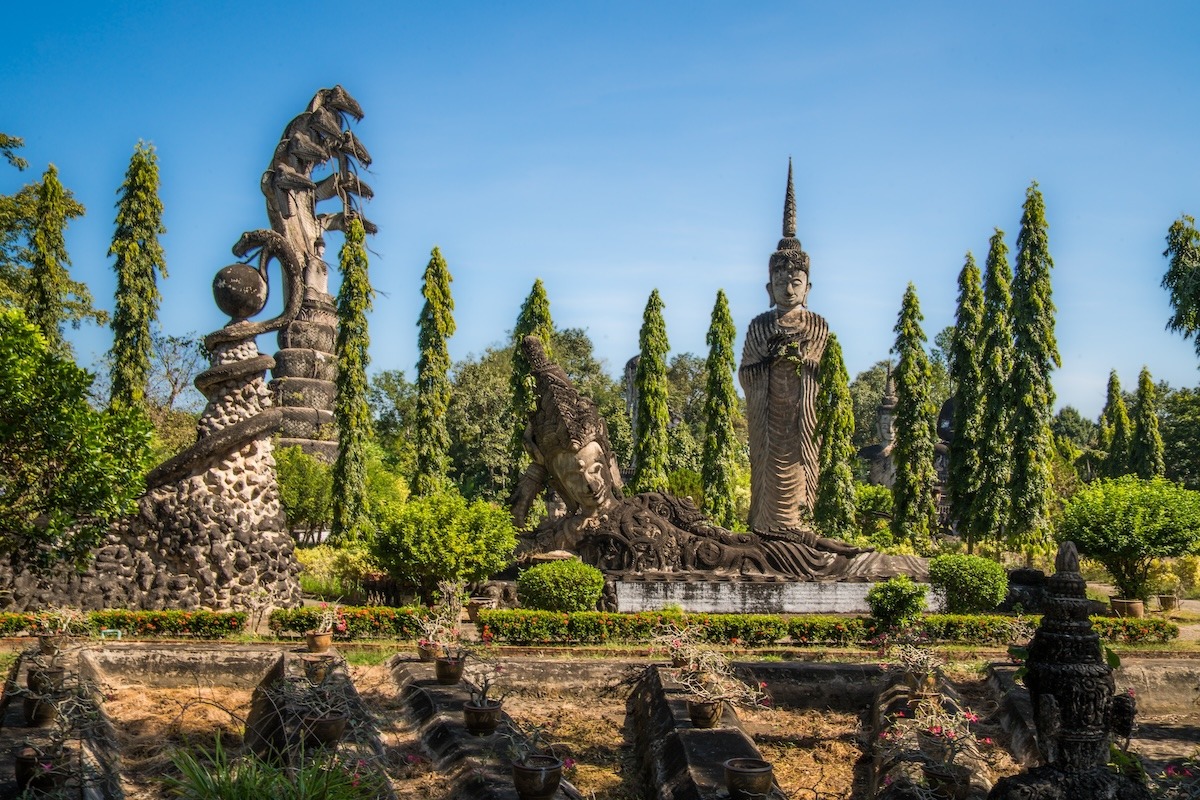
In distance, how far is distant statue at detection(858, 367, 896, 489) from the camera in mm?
42094

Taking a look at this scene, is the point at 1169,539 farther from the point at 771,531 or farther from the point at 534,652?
the point at 534,652

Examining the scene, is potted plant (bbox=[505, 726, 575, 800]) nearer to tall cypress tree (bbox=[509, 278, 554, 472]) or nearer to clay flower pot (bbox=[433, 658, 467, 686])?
clay flower pot (bbox=[433, 658, 467, 686])

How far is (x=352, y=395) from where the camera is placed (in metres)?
24.1

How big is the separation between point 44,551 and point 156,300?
43.8ft

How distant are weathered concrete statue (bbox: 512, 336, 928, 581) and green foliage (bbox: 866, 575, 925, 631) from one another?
255cm

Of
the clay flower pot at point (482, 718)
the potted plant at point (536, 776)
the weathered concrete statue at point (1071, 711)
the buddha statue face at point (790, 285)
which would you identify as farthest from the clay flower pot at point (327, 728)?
the buddha statue face at point (790, 285)

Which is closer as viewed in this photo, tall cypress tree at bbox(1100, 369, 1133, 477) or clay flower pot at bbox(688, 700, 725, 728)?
clay flower pot at bbox(688, 700, 725, 728)

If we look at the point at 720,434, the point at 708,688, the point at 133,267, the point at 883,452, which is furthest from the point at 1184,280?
the point at 883,452

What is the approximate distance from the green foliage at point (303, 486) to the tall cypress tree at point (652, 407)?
27.5 feet

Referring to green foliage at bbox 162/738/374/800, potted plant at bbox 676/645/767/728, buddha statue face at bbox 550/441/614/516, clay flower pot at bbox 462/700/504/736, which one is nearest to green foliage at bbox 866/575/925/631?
potted plant at bbox 676/645/767/728

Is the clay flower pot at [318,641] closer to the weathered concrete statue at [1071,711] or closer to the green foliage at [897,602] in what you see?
the green foliage at [897,602]

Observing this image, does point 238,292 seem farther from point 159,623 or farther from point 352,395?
point 352,395

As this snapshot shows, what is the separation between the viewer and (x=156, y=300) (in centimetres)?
2389

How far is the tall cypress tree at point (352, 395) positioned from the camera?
934 inches
